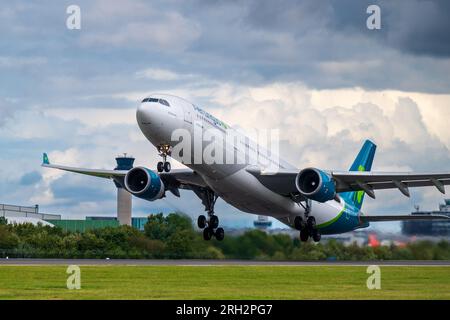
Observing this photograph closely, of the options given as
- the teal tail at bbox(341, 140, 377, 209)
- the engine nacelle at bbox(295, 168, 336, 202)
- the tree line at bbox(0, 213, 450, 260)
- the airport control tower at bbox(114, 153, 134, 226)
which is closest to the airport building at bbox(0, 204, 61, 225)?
the airport control tower at bbox(114, 153, 134, 226)

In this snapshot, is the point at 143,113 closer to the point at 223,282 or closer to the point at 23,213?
the point at 223,282

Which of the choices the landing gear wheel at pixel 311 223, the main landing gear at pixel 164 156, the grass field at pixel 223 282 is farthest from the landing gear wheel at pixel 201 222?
the main landing gear at pixel 164 156

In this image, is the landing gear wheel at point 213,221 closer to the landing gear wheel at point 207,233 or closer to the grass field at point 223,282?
the landing gear wheel at point 207,233

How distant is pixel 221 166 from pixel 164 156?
3.98m

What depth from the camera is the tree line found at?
60.9 meters

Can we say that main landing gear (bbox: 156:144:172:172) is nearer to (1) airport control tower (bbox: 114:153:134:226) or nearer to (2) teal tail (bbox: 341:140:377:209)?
(2) teal tail (bbox: 341:140:377:209)

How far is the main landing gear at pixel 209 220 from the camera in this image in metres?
58.0

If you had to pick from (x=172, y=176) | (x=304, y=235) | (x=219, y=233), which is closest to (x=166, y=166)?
(x=172, y=176)

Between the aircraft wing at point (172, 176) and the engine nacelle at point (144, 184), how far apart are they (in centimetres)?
81

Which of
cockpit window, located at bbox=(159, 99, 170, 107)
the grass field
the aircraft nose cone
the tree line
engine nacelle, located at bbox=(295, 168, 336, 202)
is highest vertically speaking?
cockpit window, located at bbox=(159, 99, 170, 107)

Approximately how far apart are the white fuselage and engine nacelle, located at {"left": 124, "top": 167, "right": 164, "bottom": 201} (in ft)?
13.8

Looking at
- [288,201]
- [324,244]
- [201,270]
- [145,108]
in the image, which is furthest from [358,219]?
[145,108]
